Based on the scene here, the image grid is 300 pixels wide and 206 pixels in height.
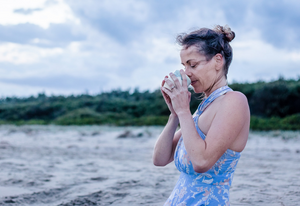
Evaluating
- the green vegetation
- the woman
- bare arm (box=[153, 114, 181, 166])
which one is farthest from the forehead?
the green vegetation

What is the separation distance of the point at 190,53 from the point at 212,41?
133 millimetres

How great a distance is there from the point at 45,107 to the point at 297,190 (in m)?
29.6

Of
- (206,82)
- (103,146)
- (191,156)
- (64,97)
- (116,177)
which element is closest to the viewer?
(191,156)

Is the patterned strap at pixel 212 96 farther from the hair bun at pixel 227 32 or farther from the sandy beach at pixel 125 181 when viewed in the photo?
the sandy beach at pixel 125 181

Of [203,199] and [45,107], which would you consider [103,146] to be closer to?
[203,199]

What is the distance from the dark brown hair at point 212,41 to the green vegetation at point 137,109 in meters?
11.0

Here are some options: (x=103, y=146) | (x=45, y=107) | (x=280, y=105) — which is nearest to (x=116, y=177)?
(x=103, y=146)

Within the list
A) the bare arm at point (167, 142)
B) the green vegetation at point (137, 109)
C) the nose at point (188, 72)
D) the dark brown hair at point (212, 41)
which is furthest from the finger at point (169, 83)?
the green vegetation at point (137, 109)

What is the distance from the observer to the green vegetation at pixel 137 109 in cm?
1677

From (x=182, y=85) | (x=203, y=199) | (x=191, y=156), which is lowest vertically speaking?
(x=203, y=199)

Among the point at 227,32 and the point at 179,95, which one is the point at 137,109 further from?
the point at 179,95

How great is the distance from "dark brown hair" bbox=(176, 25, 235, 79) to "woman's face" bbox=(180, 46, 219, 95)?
1.0 inches

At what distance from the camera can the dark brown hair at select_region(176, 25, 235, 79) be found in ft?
5.21

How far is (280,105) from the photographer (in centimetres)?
1712
